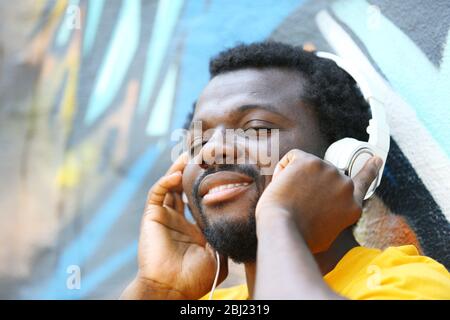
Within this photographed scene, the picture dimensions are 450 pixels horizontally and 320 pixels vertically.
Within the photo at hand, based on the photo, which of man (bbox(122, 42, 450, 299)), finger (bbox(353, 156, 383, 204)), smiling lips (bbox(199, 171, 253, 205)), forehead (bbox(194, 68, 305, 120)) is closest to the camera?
man (bbox(122, 42, 450, 299))

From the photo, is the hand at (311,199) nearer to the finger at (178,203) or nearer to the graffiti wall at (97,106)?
the finger at (178,203)

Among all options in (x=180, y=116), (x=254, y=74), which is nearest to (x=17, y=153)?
(x=180, y=116)


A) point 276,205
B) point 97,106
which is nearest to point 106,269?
point 97,106

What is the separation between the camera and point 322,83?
1750 millimetres

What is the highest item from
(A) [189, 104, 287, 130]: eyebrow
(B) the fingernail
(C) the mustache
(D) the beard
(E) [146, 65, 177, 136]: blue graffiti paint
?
(E) [146, 65, 177, 136]: blue graffiti paint

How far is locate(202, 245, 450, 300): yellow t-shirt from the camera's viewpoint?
1.26 metres

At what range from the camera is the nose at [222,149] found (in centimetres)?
157

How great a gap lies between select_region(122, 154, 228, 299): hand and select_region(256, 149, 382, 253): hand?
578mm

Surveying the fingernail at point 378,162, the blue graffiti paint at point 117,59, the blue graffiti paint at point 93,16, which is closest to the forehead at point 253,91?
the fingernail at point 378,162

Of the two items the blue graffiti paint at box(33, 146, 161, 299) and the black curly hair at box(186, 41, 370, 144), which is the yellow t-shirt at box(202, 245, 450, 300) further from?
the blue graffiti paint at box(33, 146, 161, 299)

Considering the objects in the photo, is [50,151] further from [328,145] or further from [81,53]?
[328,145]

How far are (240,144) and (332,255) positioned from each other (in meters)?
0.36

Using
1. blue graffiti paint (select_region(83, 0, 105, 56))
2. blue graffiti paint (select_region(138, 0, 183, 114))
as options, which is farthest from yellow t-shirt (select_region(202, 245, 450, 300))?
blue graffiti paint (select_region(83, 0, 105, 56))

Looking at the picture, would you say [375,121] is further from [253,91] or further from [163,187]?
[163,187]
